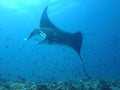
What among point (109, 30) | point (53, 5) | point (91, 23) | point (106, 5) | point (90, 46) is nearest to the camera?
point (53, 5)

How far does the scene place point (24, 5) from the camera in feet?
78.7

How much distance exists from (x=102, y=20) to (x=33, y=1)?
29966mm

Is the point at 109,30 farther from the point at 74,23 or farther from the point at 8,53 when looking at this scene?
the point at 8,53

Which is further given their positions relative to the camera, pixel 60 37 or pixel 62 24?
pixel 62 24

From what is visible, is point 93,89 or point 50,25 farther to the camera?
point 50,25

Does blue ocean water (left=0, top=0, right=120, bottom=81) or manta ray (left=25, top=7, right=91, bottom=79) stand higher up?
blue ocean water (left=0, top=0, right=120, bottom=81)

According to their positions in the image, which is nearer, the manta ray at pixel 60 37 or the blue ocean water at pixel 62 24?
the manta ray at pixel 60 37

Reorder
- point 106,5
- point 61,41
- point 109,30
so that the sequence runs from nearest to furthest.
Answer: point 61,41, point 106,5, point 109,30

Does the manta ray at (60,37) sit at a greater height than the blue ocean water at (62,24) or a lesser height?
lesser

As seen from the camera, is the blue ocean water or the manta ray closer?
the manta ray

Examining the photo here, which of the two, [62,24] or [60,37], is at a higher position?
[62,24]

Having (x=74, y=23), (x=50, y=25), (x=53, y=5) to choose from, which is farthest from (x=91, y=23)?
(x=50, y=25)

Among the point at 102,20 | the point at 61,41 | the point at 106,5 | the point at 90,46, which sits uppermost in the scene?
the point at 90,46

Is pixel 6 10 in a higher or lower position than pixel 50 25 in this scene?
higher
